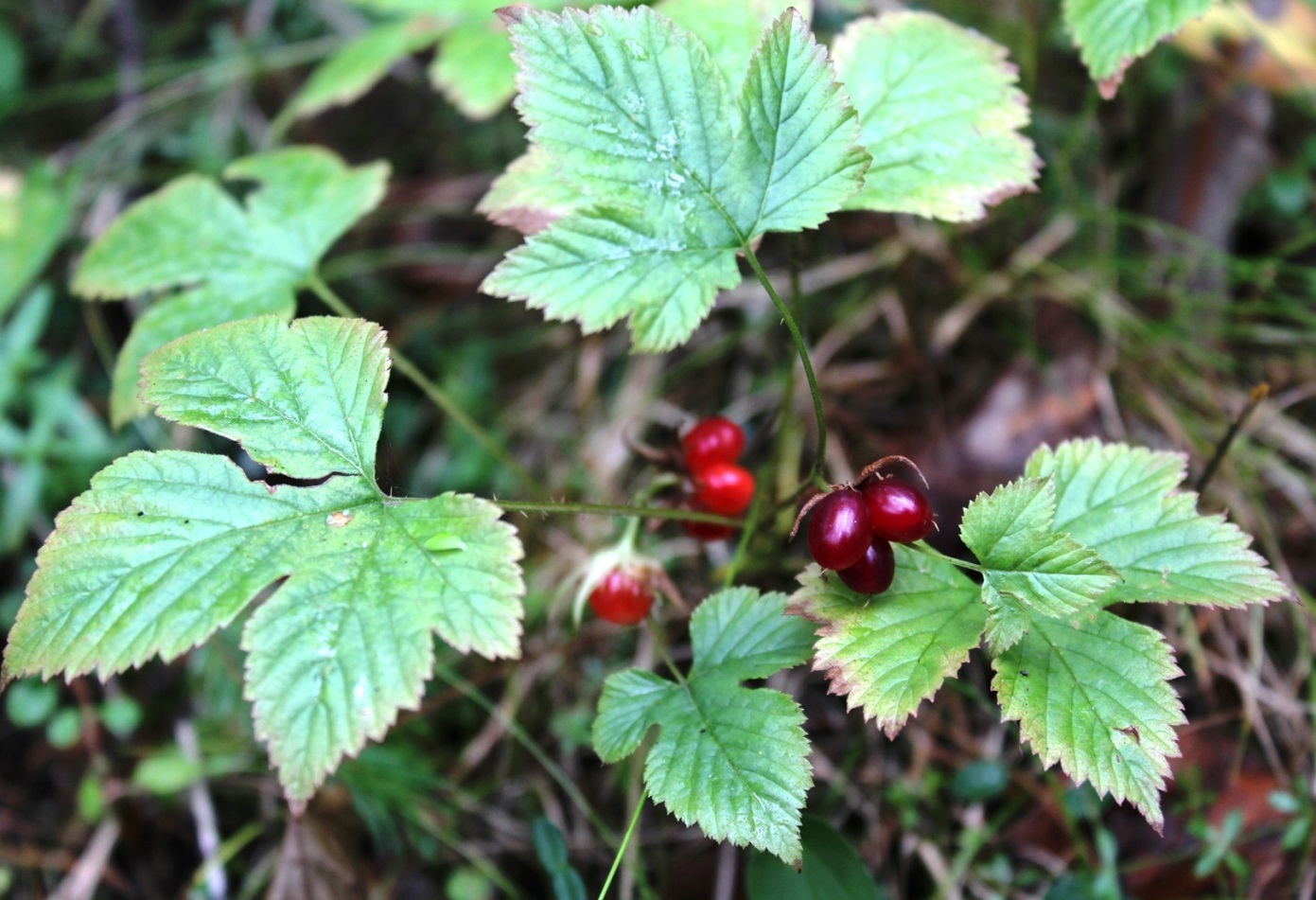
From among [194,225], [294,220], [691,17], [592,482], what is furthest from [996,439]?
[194,225]

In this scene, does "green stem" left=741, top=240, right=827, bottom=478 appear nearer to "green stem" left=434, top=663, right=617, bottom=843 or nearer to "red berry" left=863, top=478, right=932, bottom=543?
"red berry" left=863, top=478, right=932, bottom=543

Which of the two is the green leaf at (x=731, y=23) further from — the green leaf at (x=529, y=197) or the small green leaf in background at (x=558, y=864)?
the small green leaf in background at (x=558, y=864)

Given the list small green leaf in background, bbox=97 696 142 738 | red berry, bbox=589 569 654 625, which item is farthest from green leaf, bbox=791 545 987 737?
small green leaf in background, bbox=97 696 142 738

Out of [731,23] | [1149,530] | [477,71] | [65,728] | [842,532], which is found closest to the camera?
[842,532]

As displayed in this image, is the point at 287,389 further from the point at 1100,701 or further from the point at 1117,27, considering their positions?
the point at 1117,27

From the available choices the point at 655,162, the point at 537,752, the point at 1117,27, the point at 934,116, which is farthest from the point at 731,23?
the point at 537,752
